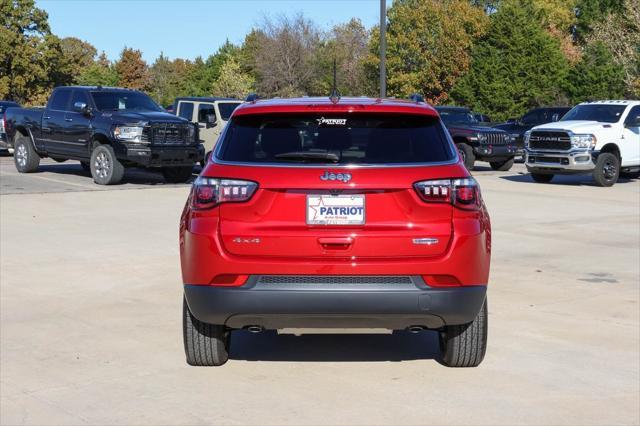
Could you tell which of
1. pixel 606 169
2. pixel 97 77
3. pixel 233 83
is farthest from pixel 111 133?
pixel 97 77

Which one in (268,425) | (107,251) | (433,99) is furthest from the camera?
(433,99)

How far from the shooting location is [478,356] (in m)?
6.35

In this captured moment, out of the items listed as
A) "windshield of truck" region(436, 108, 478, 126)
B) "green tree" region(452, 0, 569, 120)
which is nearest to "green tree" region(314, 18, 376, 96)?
"green tree" region(452, 0, 569, 120)

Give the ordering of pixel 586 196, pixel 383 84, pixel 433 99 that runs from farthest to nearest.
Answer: pixel 433 99
pixel 383 84
pixel 586 196

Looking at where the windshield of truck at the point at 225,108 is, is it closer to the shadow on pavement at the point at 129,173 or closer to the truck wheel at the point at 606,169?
the shadow on pavement at the point at 129,173

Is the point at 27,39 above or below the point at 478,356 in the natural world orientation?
above

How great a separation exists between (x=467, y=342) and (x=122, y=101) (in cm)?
1611

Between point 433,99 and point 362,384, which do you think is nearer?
point 362,384

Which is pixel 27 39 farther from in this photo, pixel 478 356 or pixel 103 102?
pixel 478 356

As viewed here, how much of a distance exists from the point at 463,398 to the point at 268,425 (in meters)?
1.25

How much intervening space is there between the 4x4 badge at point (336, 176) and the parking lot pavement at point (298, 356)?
1.31m

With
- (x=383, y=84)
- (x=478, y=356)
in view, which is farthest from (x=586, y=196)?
(x=478, y=356)

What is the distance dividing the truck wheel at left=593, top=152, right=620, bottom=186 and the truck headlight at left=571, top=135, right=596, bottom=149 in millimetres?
390

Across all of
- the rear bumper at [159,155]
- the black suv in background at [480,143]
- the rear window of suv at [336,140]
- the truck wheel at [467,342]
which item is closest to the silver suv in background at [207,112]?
the rear bumper at [159,155]
